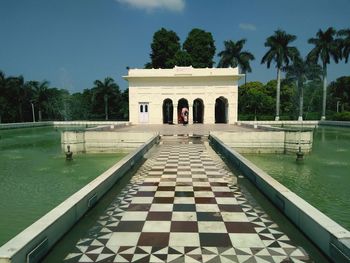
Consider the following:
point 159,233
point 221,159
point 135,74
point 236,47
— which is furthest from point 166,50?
point 159,233

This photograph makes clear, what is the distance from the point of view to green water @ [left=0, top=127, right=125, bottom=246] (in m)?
5.95

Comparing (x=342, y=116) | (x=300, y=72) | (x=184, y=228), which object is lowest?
(x=184, y=228)

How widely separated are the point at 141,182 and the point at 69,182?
322cm

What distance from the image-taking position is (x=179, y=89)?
28719 millimetres

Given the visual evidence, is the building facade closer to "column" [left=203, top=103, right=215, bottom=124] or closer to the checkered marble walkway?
"column" [left=203, top=103, right=215, bottom=124]

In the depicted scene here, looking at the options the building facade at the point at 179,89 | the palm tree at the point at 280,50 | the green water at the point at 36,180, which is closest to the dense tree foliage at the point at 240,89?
the palm tree at the point at 280,50

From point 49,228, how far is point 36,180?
6.33 m

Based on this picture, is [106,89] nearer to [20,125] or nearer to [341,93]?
[20,125]

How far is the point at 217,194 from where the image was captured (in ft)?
19.1

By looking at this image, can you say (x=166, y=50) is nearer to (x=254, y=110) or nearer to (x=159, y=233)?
(x=254, y=110)

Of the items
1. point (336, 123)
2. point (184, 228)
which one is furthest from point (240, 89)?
point (184, 228)

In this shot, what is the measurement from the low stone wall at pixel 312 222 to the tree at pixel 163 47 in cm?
3685

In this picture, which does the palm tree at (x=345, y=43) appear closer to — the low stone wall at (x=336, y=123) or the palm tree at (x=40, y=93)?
the low stone wall at (x=336, y=123)

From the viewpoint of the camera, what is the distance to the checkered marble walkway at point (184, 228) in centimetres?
345
